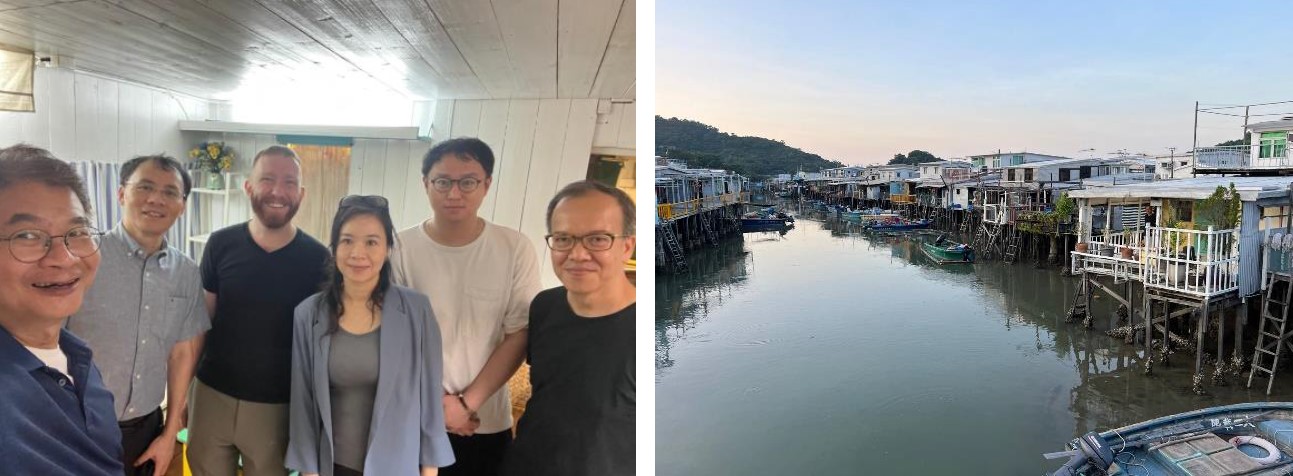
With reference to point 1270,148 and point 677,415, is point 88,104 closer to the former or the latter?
point 677,415

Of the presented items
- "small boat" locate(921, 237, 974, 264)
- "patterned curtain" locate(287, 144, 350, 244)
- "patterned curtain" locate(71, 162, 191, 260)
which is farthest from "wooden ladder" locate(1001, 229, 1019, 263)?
"patterned curtain" locate(71, 162, 191, 260)

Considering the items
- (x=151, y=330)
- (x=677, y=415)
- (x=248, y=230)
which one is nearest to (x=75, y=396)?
(x=151, y=330)

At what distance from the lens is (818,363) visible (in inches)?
401

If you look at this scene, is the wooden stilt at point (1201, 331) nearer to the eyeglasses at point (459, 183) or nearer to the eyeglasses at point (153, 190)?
the eyeglasses at point (459, 183)

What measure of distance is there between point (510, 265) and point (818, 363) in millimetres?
9362

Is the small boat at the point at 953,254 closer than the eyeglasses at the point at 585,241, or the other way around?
the eyeglasses at the point at 585,241

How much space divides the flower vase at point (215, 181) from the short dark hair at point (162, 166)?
34 millimetres

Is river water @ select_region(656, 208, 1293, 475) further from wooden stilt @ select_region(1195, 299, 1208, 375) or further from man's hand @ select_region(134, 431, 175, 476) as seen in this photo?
man's hand @ select_region(134, 431, 175, 476)

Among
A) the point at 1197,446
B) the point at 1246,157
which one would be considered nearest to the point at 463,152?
the point at 1197,446

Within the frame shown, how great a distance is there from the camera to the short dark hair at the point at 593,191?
1.47 m

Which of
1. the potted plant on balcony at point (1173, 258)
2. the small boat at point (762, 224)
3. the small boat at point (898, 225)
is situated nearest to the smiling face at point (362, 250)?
the potted plant on balcony at point (1173, 258)

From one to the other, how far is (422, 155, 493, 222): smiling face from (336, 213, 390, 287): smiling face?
128 millimetres

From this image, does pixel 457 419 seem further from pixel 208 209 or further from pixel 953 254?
pixel 953 254

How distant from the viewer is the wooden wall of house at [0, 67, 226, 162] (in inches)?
52.9
